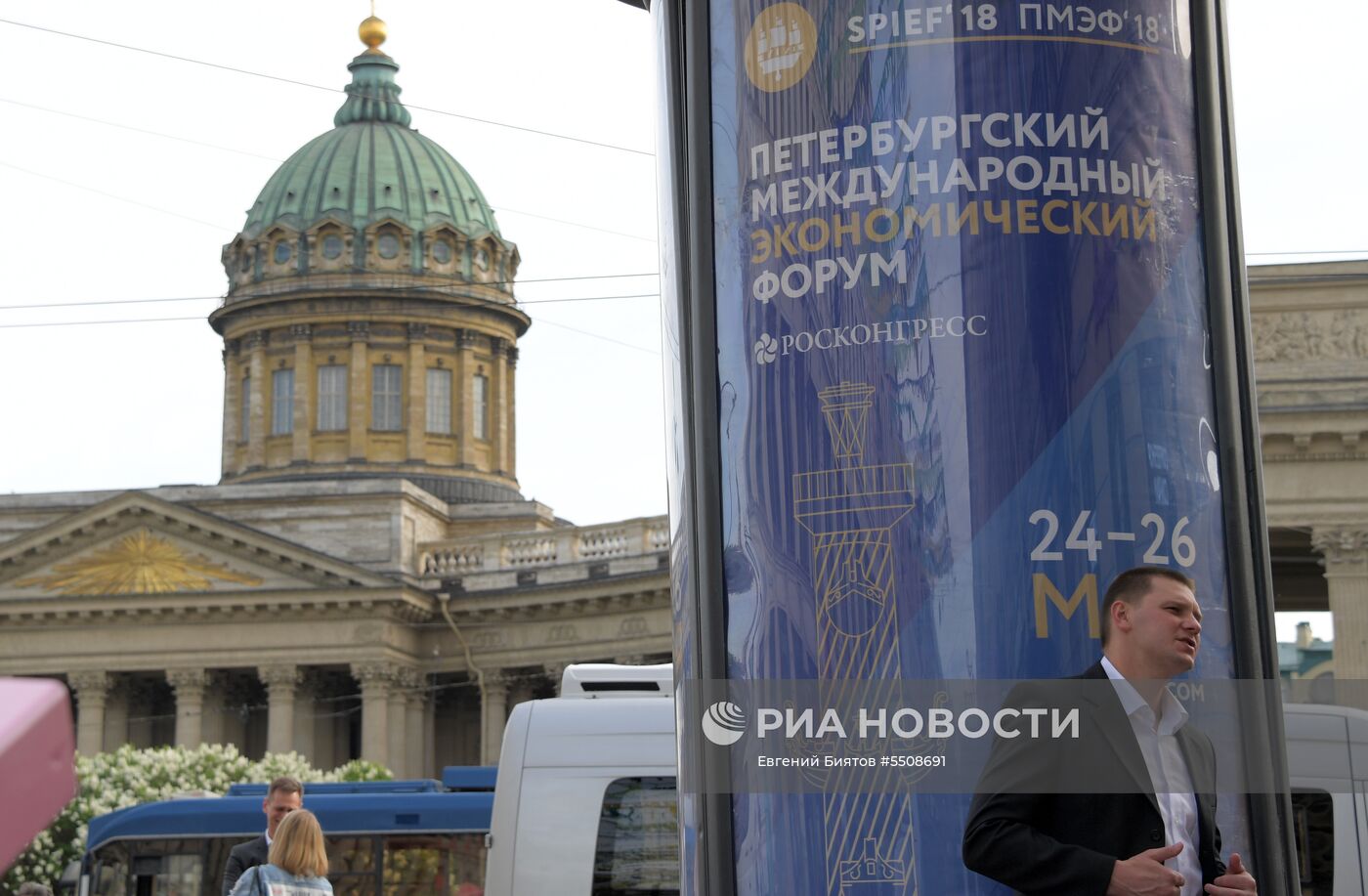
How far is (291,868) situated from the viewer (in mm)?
6973

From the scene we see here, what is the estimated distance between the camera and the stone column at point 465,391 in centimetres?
6681

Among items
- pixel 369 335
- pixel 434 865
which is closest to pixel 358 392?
pixel 369 335

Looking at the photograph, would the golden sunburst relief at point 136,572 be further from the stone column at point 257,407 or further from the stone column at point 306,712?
the stone column at point 257,407

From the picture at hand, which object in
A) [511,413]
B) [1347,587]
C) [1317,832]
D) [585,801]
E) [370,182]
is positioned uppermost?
[370,182]

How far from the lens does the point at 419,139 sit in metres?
76.2

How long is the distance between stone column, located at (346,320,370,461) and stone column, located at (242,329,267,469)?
2.81 meters

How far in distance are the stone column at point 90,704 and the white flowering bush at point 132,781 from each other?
14.1 meters

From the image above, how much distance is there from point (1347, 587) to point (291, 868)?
3312cm

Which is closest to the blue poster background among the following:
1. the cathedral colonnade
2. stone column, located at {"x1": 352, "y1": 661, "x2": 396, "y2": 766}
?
the cathedral colonnade

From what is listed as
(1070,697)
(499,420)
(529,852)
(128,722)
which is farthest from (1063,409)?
(499,420)

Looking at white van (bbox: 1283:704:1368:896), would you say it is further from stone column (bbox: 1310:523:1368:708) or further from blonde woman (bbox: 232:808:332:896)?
stone column (bbox: 1310:523:1368:708)

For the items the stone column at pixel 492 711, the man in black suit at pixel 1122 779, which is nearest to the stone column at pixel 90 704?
the stone column at pixel 492 711

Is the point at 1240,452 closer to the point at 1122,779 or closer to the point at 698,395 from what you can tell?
the point at 1122,779

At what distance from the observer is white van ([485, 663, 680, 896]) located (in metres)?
11.0
